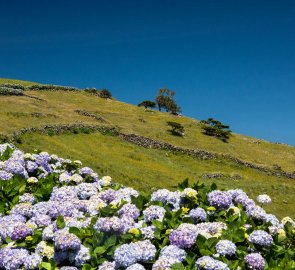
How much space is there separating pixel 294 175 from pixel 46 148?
33.0m

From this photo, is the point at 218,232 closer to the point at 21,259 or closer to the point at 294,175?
the point at 21,259

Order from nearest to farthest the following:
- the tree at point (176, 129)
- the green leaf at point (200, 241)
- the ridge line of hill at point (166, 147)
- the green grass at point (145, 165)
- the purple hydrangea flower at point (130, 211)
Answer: the green leaf at point (200, 241)
the purple hydrangea flower at point (130, 211)
the green grass at point (145, 165)
the ridge line of hill at point (166, 147)
the tree at point (176, 129)

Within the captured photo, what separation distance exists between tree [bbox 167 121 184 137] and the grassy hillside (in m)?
1.25

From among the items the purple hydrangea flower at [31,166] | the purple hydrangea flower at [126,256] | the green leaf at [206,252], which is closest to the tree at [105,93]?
the purple hydrangea flower at [31,166]

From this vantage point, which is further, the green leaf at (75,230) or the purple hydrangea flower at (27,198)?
the purple hydrangea flower at (27,198)

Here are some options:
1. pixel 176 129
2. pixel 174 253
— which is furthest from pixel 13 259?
pixel 176 129

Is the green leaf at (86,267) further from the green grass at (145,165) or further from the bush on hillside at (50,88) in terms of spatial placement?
the bush on hillside at (50,88)

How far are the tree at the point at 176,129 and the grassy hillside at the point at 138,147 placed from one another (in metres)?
1.25

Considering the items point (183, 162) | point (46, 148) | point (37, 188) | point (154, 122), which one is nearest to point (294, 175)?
point (183, 162)

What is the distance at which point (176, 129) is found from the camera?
6550 cm

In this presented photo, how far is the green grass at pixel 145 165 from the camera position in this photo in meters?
34.4

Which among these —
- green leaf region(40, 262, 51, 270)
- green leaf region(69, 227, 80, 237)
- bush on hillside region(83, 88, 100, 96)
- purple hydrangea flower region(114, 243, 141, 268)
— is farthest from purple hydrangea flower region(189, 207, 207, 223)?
bush on hillside region(83, 88, 100, 96)

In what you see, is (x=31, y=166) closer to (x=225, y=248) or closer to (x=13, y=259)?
(x=13, y=259)

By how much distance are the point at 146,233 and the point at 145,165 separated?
3561 cm
